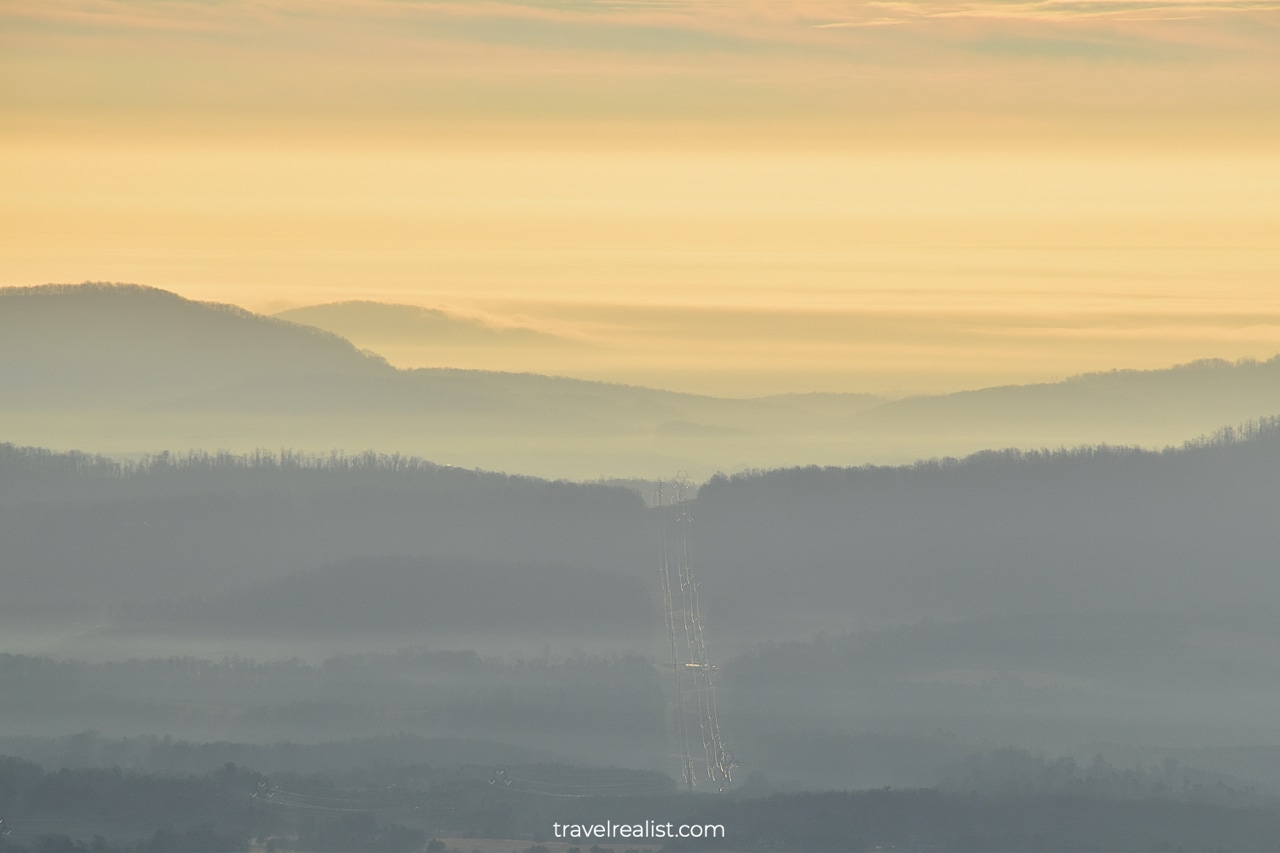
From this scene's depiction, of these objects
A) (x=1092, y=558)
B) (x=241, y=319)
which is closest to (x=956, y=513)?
(x=1092, y=558)

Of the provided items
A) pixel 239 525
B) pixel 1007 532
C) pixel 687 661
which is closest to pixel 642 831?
pixel 687 661

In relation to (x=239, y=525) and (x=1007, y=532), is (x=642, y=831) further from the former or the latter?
(x=1007, y=532)

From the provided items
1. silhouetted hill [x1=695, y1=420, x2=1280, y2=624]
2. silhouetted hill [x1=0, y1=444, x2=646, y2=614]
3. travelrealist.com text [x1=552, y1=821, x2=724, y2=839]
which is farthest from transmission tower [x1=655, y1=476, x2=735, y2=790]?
travelrealist.com text [x1=552, y1=821, x2=724, y2=839]

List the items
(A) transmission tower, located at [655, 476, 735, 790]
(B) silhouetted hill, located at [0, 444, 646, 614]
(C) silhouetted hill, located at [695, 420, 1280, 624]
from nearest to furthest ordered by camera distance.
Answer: (A) transmission tower, located at [655, 476, 735, 790] → (B) silhouetted hill, located at [0, 444, 646, 614] → (C) silhouetted hill, located at [695, 420, 1280, 624]

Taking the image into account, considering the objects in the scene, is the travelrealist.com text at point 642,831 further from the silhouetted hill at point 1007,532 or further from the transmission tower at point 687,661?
the silhouetted hill at point 1007,532

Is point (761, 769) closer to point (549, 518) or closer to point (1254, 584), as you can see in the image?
point (549, 518)

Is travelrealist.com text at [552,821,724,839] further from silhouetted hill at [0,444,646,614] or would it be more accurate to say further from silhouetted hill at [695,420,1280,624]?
silhouetted hill at [695,420,1280,624]
